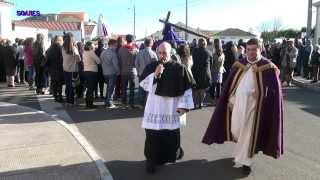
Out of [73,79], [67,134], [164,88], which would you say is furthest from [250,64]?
[73,79]

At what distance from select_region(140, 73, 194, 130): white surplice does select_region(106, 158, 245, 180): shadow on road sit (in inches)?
24.5

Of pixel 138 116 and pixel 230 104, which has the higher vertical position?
pixel 230 104

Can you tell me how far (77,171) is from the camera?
7.15 metres

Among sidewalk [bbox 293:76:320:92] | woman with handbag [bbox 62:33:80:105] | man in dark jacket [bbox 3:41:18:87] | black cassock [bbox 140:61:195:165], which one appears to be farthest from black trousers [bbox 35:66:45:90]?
sidewalk [bbox 293:76:320:92]

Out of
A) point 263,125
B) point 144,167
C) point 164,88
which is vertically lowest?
point 144,167

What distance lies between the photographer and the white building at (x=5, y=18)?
109 feet

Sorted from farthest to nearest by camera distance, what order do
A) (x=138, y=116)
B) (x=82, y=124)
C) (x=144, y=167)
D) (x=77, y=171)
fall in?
(x=138, y=116) < (x=82, y=124) < (x=144, y=167) < (x=77, y=171)

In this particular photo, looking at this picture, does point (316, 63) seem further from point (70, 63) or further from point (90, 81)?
point (70, 63)

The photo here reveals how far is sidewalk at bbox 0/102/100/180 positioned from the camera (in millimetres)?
7062

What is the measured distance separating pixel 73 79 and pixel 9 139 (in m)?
4.99

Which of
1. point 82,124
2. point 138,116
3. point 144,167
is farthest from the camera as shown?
point 138,116

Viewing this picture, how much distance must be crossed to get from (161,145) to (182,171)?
1.50 ft

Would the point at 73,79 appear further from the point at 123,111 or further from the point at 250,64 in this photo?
the point at 250,64

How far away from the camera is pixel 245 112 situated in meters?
7.32
